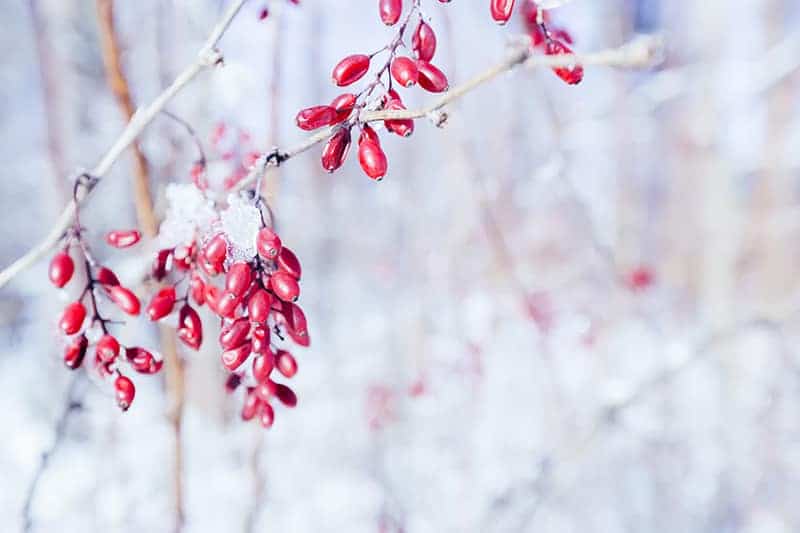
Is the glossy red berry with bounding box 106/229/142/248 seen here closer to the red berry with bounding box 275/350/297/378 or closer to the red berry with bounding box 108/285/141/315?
the red berry with bounding box 108/285/141/315

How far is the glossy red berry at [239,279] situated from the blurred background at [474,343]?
485mm

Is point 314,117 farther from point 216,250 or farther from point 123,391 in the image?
point 123,391

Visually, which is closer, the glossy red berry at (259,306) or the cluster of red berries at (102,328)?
the glossy red berry at (259,306)

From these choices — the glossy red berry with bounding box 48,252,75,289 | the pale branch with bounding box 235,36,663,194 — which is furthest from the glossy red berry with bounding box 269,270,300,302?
the glossy red berry with bounding box 48,252,75,289

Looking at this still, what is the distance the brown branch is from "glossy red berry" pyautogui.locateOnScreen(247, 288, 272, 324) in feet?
1.45

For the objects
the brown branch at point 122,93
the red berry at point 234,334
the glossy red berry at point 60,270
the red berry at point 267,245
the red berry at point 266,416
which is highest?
the brown branch at point 122,93

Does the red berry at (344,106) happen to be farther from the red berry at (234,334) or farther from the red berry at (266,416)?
the red berry at (266,416)

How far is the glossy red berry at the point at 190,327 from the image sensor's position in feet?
2.60

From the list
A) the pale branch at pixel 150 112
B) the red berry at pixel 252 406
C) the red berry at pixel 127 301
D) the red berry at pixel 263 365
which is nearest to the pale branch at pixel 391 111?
the pale branch at pixel 150 112

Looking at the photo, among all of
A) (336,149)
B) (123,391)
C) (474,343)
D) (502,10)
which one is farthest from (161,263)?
(474,343)

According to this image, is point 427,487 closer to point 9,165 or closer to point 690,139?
point 690,139

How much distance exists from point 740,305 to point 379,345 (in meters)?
4.07

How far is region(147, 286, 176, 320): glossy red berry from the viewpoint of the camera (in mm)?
810

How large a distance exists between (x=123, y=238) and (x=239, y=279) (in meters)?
0.30
